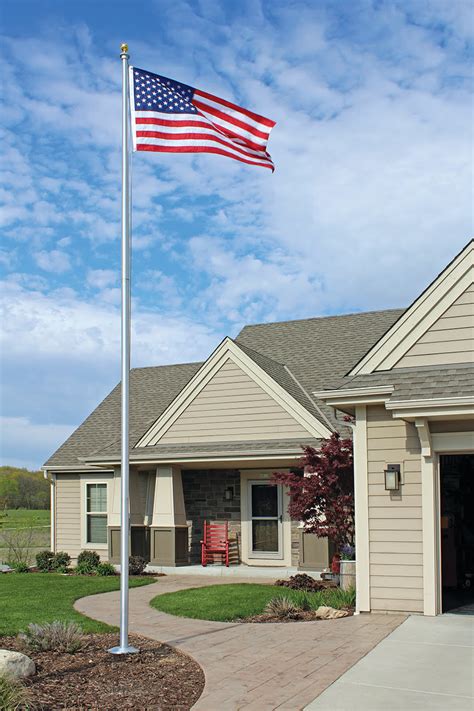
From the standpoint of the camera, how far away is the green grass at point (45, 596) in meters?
11.5

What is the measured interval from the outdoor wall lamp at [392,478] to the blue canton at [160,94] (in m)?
5.91

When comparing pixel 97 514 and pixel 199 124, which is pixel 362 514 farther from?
pixel 97 514

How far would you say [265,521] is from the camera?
19016 mm

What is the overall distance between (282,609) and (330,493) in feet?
10.5

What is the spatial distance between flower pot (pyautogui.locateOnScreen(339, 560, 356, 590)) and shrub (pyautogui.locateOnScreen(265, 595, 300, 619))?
5.01 ft

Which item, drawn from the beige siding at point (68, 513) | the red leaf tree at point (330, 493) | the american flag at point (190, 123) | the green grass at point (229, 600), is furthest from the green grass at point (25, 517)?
the american flag at point (190, 123)

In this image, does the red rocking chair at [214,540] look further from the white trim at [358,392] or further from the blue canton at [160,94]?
the blue canton at [160,94]

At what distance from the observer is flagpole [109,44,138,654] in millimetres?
9000

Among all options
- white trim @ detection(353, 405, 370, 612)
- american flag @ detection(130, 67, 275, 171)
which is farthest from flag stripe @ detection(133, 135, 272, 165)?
white trim @ detection(353, 405, 370, 612)

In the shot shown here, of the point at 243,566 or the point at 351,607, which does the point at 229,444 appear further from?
the point at 351,607

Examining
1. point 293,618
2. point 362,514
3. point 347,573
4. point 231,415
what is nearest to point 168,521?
point 231,415

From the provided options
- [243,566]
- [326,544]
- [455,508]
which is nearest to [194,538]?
[243,566]

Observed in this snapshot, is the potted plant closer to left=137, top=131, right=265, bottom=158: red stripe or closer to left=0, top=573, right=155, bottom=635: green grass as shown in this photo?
left=0, top=573, right=155, bottom=635: green grass

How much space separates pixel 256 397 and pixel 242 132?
31.8 ft
